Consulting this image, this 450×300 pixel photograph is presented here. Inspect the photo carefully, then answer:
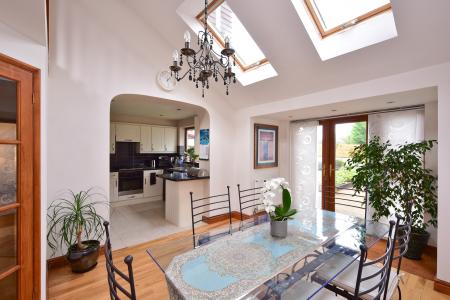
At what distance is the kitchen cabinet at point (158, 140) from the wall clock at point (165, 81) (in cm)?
274

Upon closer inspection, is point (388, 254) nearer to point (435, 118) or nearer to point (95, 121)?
point (435, 118)

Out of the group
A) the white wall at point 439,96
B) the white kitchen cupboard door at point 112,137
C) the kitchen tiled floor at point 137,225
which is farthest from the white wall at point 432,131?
the white kitchen cupboard door at point 112,137

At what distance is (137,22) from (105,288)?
3181mm

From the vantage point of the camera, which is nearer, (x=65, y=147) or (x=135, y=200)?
(x=65, y=147)

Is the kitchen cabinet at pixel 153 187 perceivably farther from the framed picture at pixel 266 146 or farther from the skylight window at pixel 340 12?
the skylight window at pixel 340 12

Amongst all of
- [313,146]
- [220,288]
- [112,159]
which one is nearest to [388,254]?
[220,288]

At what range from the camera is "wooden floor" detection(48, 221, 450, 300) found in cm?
193

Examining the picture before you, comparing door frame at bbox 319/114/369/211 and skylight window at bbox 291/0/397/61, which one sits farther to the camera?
door frame at bbox 319/114/369/211

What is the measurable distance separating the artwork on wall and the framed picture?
3.03 feet

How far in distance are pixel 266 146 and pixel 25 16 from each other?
3.61 metres

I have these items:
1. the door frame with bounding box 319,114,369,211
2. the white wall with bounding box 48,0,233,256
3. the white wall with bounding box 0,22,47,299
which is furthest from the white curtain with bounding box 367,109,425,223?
the white wall with bounding box 0,22,47,299

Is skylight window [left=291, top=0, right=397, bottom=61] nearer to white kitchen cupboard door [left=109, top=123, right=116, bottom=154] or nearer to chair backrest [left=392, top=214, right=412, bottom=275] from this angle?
chair backrest [left=392, top=214, right=412, bottom=275]

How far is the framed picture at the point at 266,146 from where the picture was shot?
3992mm

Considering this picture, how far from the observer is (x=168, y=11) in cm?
260
